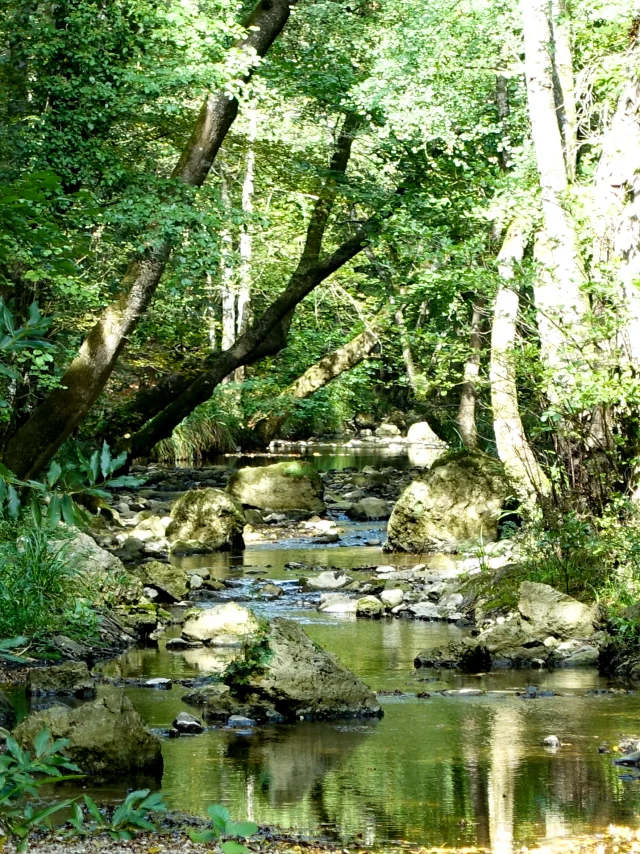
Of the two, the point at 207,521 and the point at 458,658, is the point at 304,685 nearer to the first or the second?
the point at 458,658

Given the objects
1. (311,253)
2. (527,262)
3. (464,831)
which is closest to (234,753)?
(464,831)

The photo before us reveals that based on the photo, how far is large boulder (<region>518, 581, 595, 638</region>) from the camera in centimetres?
952

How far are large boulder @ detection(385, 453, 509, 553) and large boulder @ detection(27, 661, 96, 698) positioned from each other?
8304 mm

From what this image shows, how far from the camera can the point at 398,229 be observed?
17.2 meters

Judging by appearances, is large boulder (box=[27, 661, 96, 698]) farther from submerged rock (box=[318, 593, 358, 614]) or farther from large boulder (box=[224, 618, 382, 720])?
submerged rock (box=[318, 593, 358, 614])

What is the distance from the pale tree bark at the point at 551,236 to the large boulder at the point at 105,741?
536cm

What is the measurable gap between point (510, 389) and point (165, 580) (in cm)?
439

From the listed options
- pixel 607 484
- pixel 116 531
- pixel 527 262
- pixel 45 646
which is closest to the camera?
pixel 45 646

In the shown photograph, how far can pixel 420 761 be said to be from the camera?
632cm

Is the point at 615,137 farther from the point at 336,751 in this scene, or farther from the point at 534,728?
the point at 336,751

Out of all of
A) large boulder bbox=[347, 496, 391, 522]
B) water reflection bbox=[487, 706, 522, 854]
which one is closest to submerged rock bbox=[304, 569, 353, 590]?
water reflection bbox=[487, 706, 522, 854]

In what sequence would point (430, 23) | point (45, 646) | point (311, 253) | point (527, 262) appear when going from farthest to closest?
point (311, 253) → point (430, 23) → point (527, 262) → point (45, 646)

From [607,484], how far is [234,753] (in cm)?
502

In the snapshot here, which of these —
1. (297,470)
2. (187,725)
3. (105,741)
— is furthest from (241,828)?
(297,470)
